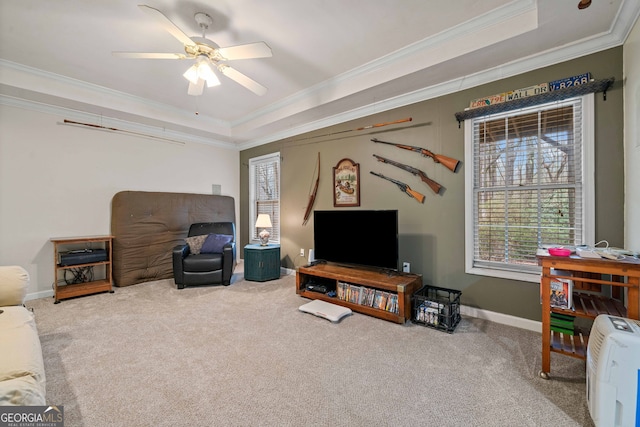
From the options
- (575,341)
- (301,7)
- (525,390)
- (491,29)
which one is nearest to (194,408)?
(525,390)

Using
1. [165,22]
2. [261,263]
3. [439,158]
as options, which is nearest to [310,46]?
[165,22]

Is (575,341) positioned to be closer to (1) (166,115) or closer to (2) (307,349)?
(2) (307,349)

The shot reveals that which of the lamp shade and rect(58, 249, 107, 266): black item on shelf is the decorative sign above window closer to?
the lamp shade

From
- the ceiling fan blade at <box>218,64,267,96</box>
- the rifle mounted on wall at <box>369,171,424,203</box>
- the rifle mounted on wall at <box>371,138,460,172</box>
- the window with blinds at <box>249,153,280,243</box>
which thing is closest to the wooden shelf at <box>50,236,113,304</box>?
the window with blinds at <box>249,153,280,243</box>

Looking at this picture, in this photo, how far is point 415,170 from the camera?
3.08 meters

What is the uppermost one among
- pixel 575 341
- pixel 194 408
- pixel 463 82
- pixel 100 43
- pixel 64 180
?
pixel 100 43

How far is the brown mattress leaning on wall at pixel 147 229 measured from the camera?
3857mm

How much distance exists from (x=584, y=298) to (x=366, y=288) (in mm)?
1687

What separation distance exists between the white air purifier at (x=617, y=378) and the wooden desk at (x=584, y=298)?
0.31 m

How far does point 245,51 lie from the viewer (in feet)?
7.03

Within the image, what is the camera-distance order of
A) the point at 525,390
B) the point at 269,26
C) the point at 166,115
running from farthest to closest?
the point at 166,115
the point at 269,26
the point at 525,390

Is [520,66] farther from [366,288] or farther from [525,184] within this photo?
[366,288]

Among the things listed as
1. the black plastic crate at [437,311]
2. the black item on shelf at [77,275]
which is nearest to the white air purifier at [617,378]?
the black plastic crate at [437,311]

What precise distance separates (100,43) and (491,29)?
3.47m
